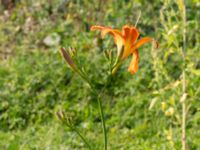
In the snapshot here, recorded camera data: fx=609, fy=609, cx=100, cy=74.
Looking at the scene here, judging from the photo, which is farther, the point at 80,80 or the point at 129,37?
the point at 80,80

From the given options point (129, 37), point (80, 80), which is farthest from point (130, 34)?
point (80, 80)

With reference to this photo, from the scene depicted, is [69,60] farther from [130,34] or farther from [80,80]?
[80,80]

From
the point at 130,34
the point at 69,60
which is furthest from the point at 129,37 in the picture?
the point at 69,60

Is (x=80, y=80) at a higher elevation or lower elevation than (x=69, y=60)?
lower

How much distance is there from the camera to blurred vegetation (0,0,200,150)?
13.0 feet

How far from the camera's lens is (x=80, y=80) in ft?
16.2

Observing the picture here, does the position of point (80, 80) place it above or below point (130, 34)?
below

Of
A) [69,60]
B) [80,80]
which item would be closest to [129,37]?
[69,60]

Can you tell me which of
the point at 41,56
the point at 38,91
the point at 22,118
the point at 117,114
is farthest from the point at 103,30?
the point at 41,56

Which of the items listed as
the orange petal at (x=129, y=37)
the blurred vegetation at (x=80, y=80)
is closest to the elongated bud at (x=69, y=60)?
the orange petal at (x=129, y=37)

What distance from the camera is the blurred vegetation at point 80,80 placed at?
156 inches

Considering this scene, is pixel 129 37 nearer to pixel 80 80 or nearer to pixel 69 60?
pixel 69 60

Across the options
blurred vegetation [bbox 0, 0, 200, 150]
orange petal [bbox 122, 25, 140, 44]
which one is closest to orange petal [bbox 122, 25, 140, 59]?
orange petal [bbox 122, 25, 140, 44]

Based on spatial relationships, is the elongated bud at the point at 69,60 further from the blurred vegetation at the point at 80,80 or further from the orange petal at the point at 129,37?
the blurred vegetation at the point at 80,80
